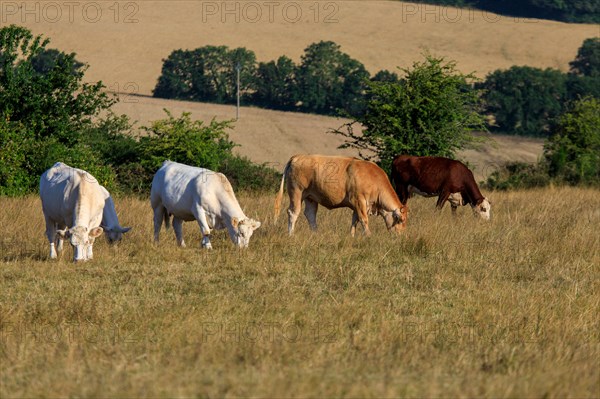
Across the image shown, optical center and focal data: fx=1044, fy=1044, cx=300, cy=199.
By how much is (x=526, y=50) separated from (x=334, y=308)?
92.9 meters

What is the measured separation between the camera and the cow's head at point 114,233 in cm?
1502

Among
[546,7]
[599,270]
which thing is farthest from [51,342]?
[546,7]

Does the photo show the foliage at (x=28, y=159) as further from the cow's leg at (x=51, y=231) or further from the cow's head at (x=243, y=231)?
the cow's head at (x=243, y=231)

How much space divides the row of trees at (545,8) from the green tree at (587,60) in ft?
72.6

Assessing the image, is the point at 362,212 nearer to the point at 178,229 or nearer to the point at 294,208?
the point at 294,208

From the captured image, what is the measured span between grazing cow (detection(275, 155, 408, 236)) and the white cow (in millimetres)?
3217

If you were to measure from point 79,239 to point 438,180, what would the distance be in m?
10.1

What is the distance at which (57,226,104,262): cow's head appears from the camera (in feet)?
44.7

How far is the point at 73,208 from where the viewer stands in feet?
48.0

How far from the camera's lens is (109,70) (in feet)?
273

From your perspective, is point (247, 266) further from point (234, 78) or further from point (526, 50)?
point (526, 50)

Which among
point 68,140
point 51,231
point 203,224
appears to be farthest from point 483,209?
point 68,140

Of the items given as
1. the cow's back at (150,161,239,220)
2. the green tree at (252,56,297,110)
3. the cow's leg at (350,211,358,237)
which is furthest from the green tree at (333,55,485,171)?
the green tree at (252,56,297,110)

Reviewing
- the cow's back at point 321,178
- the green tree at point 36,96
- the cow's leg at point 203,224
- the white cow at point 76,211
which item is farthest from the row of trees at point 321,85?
the white cow at point 76,211
